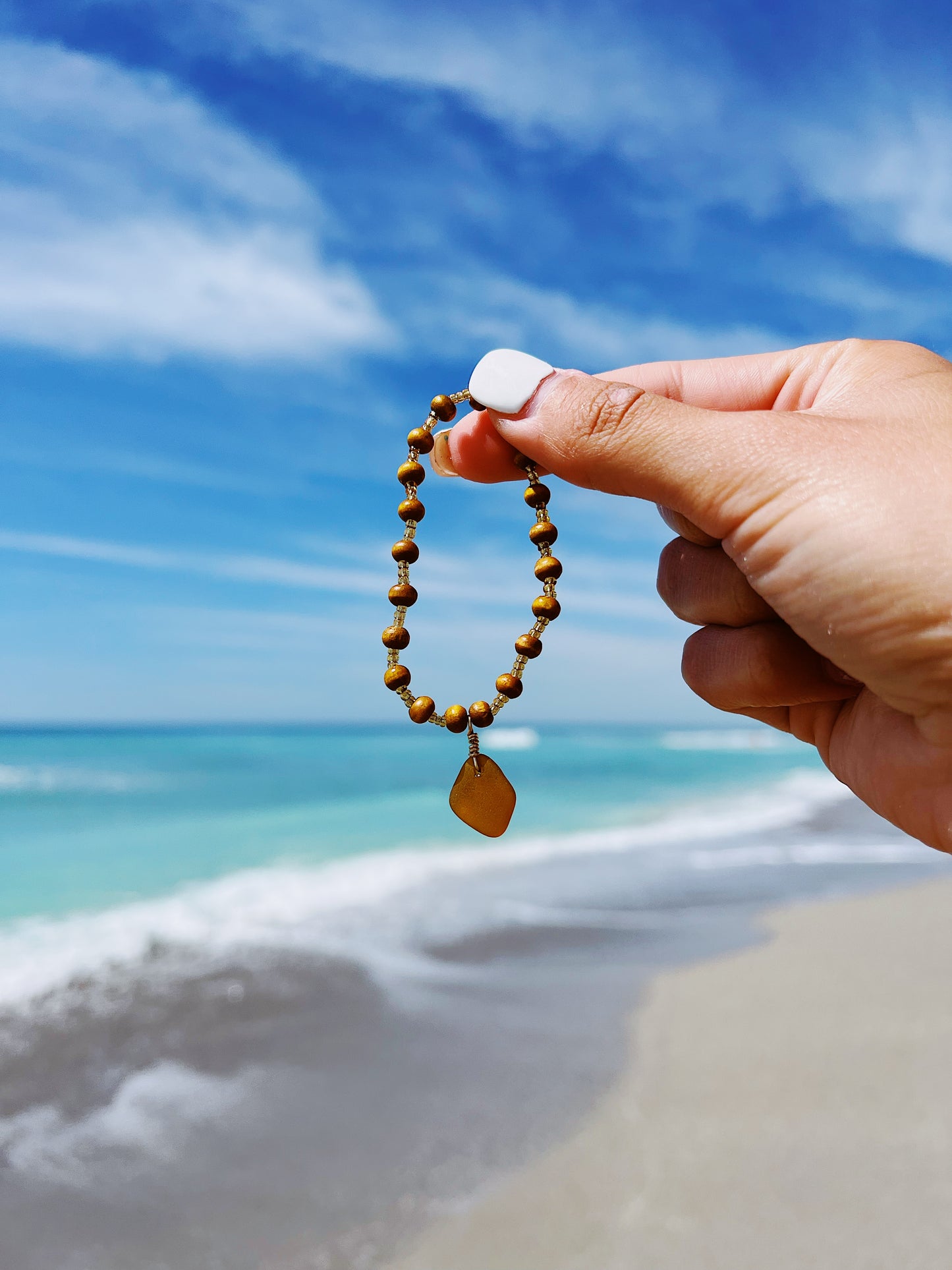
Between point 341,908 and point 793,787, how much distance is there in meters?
14.4

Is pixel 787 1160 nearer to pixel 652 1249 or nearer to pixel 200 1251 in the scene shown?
pixel 652 1249

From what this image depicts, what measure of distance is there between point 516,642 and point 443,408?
677 mm

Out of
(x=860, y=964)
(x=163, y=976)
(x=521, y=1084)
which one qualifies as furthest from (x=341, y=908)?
(x=860, y=964)

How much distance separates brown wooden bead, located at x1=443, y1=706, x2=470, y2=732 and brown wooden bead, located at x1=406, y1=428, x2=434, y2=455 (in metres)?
0.72

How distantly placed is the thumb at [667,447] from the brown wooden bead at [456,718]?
0.67 m

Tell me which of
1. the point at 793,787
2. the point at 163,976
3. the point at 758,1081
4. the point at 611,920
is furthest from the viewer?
the point at 793,787

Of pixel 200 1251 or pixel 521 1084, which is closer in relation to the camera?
pixel 200 1251

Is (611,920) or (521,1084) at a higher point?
(611,920)

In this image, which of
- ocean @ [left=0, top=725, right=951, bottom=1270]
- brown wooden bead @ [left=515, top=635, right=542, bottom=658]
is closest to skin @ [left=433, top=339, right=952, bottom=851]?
brown wooden bead @ [left=515, top=635, right=542, bottom=658]

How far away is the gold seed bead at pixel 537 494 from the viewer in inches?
94.3

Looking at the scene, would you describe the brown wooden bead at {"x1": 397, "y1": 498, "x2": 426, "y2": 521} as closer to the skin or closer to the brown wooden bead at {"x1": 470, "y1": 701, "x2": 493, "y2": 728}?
the skin

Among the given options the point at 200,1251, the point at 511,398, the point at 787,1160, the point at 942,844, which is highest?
the point at 511,398

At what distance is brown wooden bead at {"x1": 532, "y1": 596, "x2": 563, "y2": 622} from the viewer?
7.79 feet

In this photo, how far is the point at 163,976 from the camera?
5.57 meters
